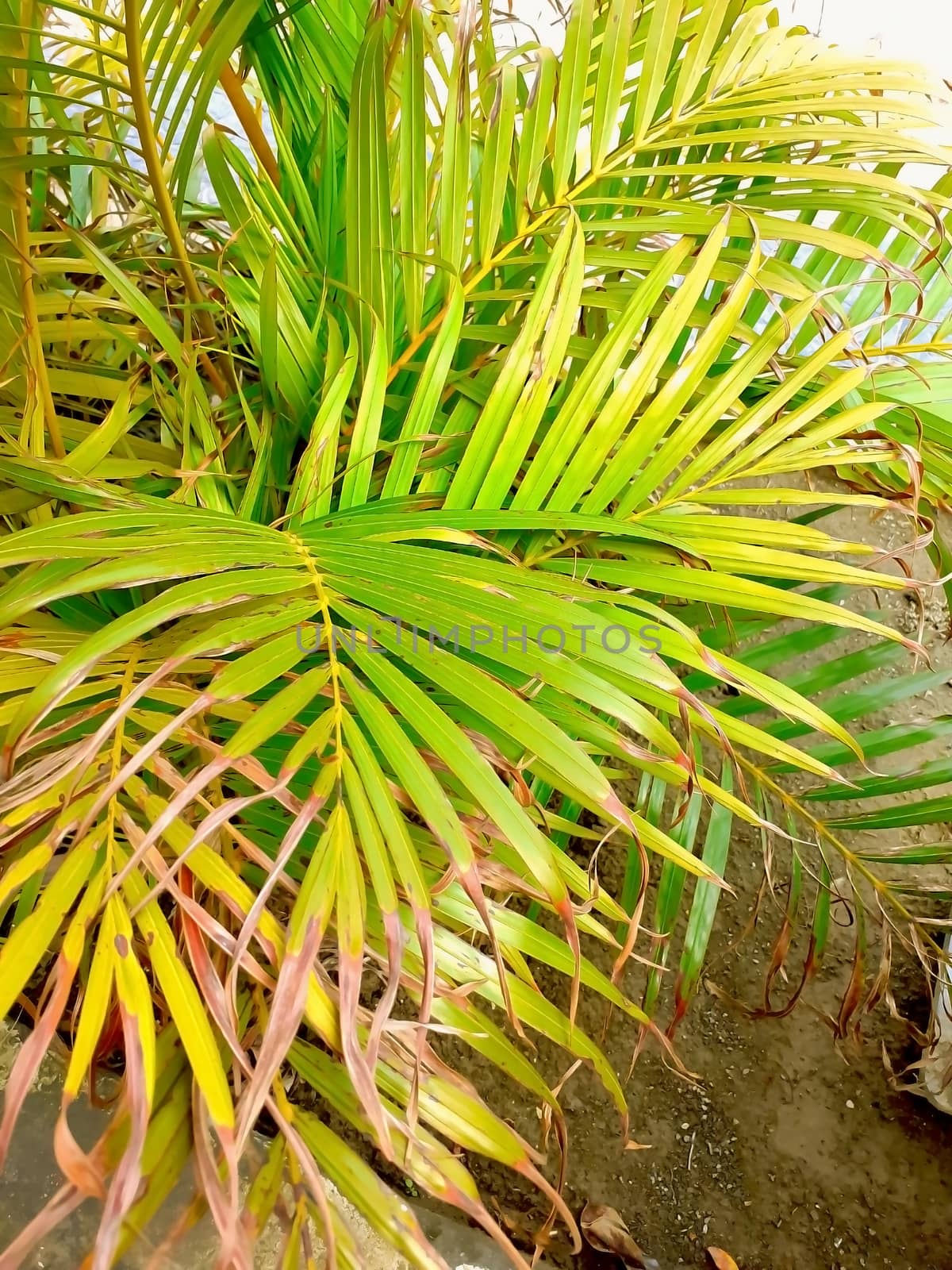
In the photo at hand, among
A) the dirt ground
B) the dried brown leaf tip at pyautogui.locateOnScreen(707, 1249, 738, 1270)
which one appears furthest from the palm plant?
the dried brown leaf tip at pyautogui.locateOnScreen(707, 1249, 738, 1270)

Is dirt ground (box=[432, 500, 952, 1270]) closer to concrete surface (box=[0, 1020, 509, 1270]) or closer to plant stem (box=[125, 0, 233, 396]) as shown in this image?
concrete surface (box=[0, 1020, 509, 1270])

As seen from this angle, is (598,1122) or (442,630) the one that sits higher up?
(442,630)

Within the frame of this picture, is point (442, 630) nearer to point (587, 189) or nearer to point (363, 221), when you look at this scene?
point (363, 221)

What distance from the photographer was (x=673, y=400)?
0.56 m

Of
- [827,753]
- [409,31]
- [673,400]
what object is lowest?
[827,753]

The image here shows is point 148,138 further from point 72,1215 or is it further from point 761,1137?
point 761,1137

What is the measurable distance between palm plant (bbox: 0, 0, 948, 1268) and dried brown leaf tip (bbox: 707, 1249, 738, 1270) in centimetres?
32

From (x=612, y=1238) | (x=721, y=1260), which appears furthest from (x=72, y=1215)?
(x=721, y=1260)

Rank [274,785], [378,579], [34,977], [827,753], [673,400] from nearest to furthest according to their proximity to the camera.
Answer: [274,785]
[378,579]
[673,400]
[827,753]
[34,977]

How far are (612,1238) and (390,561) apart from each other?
762 millimetres

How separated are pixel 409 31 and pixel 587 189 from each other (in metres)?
0.22

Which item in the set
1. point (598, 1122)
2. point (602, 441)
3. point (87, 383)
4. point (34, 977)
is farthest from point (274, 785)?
point (598, 1122)

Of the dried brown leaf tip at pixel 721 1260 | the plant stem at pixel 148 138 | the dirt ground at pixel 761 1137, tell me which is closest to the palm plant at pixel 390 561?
the plant stem at pixel 148 138

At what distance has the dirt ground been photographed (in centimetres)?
87
